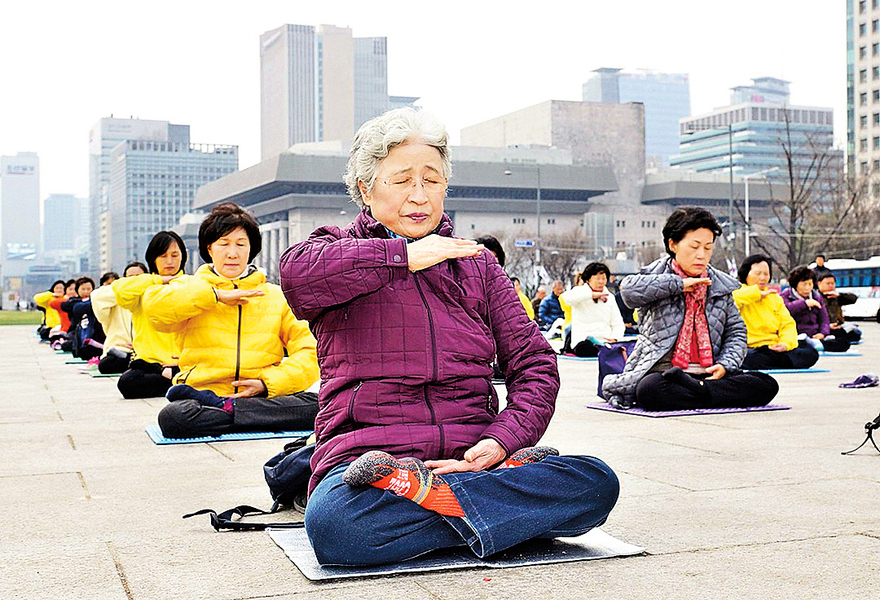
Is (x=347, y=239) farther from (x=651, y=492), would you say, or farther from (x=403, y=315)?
(x=651, y=492)

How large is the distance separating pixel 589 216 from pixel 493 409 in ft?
366

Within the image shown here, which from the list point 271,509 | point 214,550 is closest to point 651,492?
point 271,509

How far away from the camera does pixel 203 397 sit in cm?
736

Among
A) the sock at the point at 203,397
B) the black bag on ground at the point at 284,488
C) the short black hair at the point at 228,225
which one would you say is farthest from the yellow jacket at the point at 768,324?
the black bag on ground at the point at 284,488

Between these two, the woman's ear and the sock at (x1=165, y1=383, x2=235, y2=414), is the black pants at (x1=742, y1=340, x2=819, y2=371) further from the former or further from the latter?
the woman's ear

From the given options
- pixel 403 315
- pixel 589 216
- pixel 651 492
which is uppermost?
pixel 589 216

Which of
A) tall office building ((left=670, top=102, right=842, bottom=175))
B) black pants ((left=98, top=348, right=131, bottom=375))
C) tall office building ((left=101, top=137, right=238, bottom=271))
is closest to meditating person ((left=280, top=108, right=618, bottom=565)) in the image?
black pants ((left=98, top=348, right=131, bottom=375))

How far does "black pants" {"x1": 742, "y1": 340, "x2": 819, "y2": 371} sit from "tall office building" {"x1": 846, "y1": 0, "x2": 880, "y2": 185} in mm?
92216

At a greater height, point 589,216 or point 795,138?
point 795,138

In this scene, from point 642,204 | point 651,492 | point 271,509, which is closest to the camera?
point 271,509

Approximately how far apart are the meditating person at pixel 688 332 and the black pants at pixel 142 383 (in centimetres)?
431

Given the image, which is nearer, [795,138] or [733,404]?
[733,404]

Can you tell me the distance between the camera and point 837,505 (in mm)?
4789

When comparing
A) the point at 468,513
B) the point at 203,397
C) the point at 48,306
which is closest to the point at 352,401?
the point at 468,513
